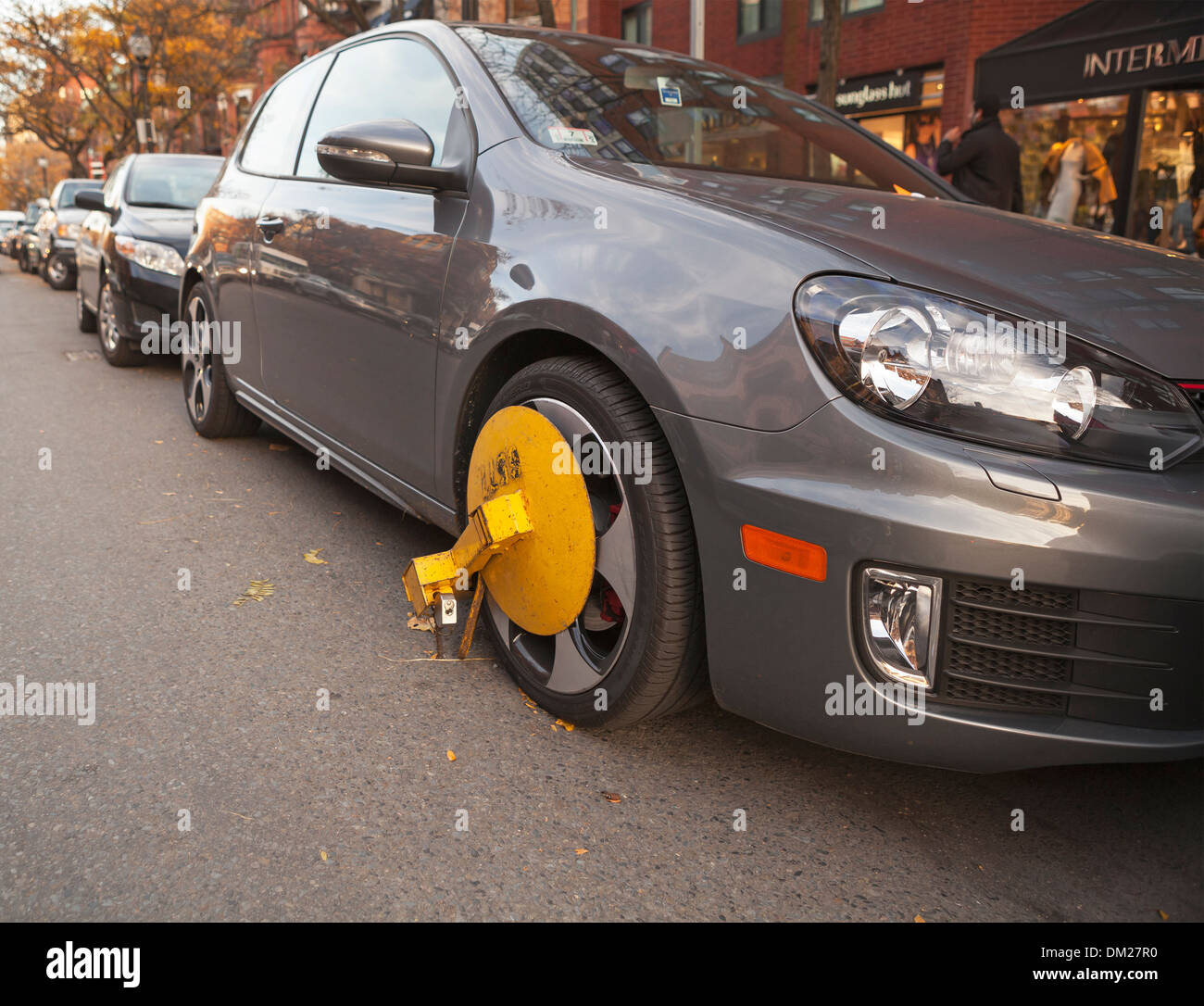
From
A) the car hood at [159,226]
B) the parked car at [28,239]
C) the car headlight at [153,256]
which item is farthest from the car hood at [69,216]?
the car headlight at [153,256]

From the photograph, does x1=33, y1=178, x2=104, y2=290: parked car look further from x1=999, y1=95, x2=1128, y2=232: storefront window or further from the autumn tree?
x1=999, y1=95, x2=1128, y2=232: storefront window

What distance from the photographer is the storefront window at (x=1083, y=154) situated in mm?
11523

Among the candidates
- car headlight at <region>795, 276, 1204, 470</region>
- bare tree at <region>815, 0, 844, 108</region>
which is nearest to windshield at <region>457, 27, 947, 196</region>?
car headlight at <region>795, 276, 1204, 470</region>

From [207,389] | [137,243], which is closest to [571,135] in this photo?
[207,389]

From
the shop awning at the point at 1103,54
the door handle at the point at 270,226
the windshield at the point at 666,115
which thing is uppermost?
the shop awning at the point at 1103,54

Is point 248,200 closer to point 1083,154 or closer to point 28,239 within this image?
point 1083,154

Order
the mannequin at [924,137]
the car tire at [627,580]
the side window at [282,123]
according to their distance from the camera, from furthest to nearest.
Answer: the mannequin at [924,137] < the side window at [282,123] < the car tire at [627,580]

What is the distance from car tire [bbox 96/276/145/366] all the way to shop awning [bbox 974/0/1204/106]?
7736mm

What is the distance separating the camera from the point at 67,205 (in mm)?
18859

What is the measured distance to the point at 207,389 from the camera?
Answer: 5.26m

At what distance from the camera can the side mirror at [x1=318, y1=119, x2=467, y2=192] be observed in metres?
2.83

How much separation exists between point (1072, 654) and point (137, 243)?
24.0ft

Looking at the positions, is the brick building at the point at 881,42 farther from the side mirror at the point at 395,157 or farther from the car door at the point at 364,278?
the side mirror at the point at 395,157
